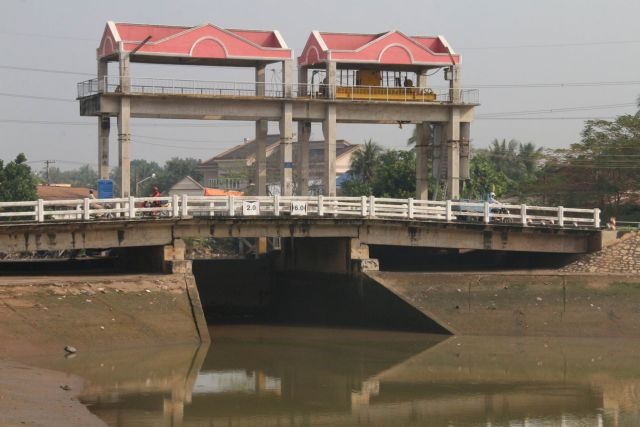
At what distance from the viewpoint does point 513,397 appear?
111ft

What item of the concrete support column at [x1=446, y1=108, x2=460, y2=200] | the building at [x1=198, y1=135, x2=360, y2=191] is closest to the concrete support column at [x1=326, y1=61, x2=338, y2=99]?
the concrete support column at [x1=446, y1=108, x2=460, y2=200]

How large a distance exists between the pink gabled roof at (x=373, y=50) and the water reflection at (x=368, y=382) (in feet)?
60.5

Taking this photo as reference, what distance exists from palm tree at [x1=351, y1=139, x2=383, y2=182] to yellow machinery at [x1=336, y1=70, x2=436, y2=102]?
5196 cm

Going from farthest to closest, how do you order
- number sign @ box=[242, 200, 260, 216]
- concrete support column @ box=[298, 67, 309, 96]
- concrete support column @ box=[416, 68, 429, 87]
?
1. concrete support column @ box=[416, 68, 429, 87]
2. concrete support column @ box=[298, 67, 309, 96]
3. number sign @ box=[242, 200, 260, 216]

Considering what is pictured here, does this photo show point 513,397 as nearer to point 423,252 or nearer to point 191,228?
point 191,228

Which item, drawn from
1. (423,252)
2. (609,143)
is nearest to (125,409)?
(423,252)

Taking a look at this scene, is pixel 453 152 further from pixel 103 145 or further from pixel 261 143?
pixel 103 145

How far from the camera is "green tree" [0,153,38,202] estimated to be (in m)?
89.2

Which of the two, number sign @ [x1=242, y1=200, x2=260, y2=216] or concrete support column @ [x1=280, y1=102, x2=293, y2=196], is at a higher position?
concrete support column @ [x1=280, y1=102, x2=293, y2=196]

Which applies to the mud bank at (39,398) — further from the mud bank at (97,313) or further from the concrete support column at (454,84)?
the concrete support column at (454,84)

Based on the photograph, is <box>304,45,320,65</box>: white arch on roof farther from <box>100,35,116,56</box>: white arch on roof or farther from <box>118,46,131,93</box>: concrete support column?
<box>100,35,116,56</box>: white arch on roof

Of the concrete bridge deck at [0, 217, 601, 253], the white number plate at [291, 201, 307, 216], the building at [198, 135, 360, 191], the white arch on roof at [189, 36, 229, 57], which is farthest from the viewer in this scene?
the building at [198, 135, 360, 191]

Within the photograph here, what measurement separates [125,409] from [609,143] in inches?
1979

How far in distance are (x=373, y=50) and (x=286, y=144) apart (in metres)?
6.77
